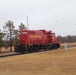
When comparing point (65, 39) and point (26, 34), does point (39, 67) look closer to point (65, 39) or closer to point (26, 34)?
point (26, 34)

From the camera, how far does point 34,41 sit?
44125mm

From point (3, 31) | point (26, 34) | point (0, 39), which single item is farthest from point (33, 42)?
point (3, 31)

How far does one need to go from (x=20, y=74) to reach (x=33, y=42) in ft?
86.7

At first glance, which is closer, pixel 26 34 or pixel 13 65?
pixel 13 65

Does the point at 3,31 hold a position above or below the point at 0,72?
above

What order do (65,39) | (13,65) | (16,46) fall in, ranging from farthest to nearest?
(65,39) → (16,46) → (13,65)

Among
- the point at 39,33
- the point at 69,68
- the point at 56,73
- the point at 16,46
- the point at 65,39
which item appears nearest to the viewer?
the point at 56,73

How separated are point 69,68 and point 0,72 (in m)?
4.56

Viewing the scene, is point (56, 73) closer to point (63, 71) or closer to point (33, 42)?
point (63, 71)

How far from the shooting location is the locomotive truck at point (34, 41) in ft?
136

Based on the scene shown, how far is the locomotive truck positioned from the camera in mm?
41531

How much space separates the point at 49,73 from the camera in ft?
56.3

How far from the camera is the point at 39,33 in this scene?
46.8 m

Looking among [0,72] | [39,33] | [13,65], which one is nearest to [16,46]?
[39,33]
